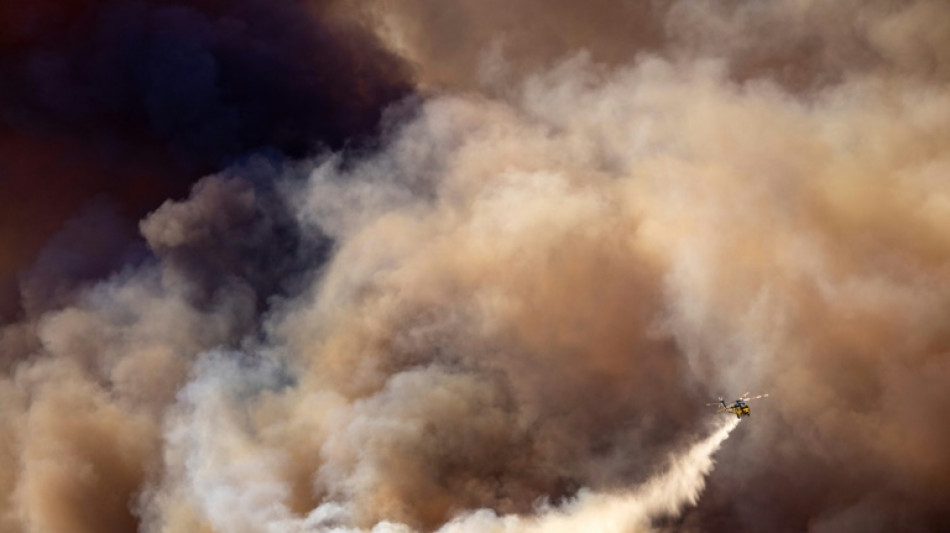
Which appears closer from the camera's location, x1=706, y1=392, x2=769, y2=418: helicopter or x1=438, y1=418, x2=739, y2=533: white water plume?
x1=438, y1=418, x2=739, y2=533: white water plume

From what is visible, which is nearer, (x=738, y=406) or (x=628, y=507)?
(x=738, y=406)

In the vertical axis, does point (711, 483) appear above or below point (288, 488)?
below

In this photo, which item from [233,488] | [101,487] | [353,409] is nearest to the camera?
[233,488]

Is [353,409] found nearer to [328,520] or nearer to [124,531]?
[328,520]

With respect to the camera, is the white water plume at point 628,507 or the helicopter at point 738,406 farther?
the helicopter at point 738,406

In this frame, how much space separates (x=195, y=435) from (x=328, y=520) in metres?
13.1

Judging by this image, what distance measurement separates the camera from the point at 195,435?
192 ft

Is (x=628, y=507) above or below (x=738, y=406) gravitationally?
below

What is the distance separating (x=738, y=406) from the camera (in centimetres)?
5106

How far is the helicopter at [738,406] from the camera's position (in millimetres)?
51000

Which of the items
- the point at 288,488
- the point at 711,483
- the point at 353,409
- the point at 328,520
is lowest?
the point at 711,483

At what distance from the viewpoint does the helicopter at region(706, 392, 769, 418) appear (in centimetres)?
5100

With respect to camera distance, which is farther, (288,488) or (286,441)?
(286,441)

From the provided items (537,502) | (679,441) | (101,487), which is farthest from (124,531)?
(679,441)
